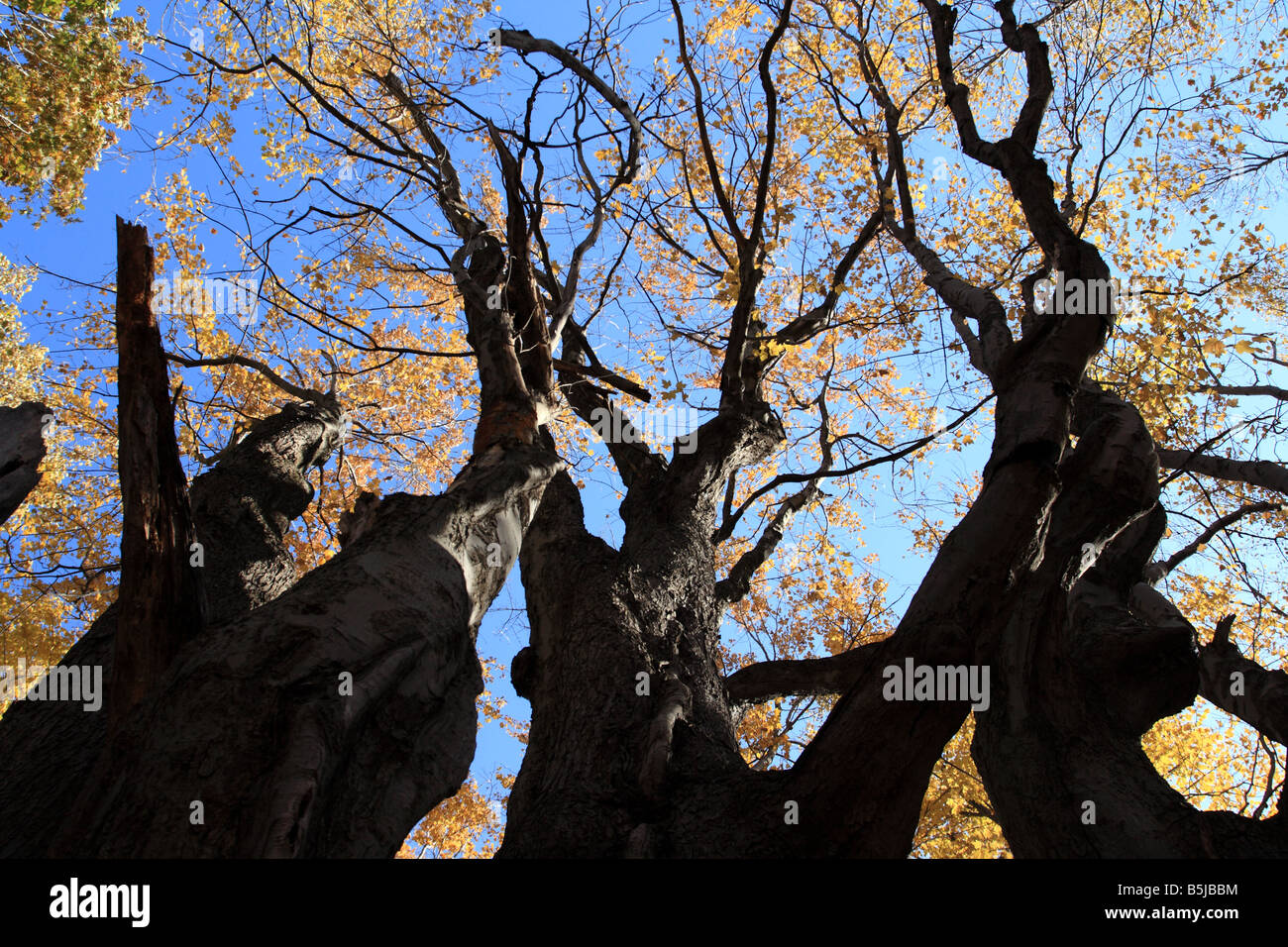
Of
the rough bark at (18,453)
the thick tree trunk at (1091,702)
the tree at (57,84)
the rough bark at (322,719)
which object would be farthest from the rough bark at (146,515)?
the tree at (57,84)

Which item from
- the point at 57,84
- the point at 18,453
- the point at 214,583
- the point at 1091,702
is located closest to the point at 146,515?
the point at 18,453

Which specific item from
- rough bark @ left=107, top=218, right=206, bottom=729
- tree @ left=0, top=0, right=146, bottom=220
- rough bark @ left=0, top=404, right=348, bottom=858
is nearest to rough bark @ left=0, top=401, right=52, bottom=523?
rough bark @ left=107, top=218, right=206, bottom=729

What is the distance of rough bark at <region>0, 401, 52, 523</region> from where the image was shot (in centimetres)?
262

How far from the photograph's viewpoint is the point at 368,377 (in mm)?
10883

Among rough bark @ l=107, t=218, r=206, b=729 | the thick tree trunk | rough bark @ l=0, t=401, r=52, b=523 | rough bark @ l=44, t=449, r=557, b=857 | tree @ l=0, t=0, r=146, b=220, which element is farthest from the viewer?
tree @ l=0, t=0, r=146, b=220

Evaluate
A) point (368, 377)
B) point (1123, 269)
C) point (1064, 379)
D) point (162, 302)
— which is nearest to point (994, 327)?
point (1064, 379)

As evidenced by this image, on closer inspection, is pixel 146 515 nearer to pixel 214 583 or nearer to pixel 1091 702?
pixel 214 583

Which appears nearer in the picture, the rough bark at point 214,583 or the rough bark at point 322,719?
the rough bark at point 322,719

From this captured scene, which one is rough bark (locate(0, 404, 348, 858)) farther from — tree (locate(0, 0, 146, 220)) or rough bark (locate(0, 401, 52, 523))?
tree (locate(0, 0, 146, 220))

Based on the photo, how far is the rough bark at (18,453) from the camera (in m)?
2.62

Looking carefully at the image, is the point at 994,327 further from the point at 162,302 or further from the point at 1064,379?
the point at 162,302

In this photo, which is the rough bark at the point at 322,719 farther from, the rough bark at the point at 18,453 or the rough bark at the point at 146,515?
the rough bark at the point at 18,453

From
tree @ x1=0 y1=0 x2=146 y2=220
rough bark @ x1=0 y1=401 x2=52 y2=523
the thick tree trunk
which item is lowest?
the thick tree trunk

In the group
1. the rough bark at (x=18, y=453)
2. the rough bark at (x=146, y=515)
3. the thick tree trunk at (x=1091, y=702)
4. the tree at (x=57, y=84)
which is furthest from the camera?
the tree at (x=57, y=84)
